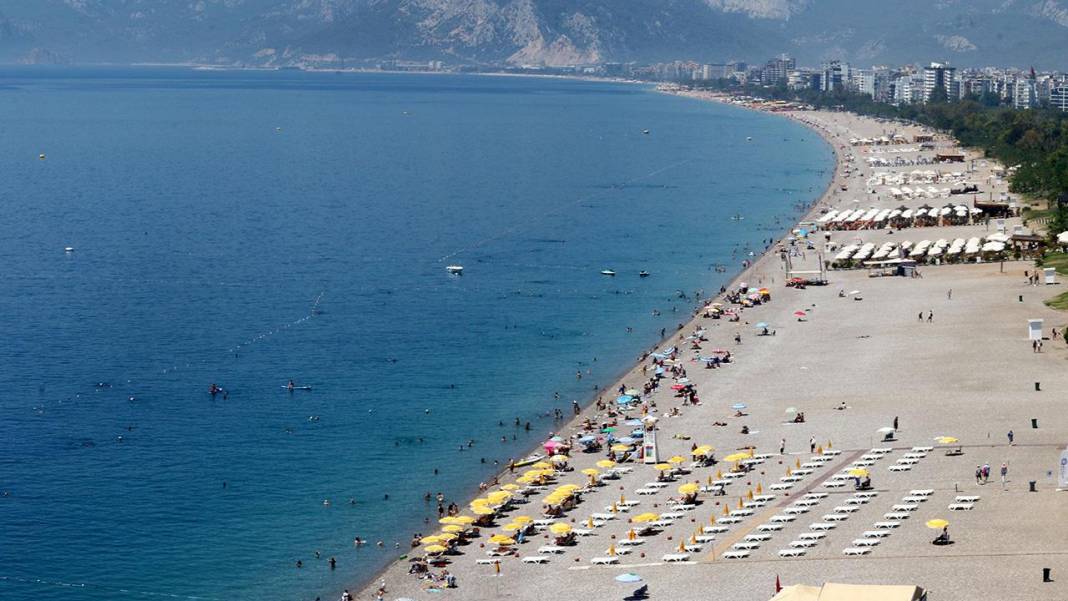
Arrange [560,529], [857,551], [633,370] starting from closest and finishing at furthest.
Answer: [857,551] → [560,529] → [633,370]

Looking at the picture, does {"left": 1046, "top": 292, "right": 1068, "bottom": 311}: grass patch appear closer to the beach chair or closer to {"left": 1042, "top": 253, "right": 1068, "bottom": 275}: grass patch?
{"left": 1042, "top": 253, "right": 1068, "bottom": 275}: grass patch

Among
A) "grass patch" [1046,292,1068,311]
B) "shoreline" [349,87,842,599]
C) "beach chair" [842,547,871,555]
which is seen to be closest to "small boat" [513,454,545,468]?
"shoreline" [349,87,842,599]

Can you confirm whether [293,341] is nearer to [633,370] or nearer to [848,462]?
[633,370]

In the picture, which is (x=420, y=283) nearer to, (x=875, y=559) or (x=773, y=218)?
(x=773, y=218)

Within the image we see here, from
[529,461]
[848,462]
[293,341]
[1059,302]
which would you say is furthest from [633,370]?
[1059,302]

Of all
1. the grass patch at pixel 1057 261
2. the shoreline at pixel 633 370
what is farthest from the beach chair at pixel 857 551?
the grass patch at pixel 1057 261

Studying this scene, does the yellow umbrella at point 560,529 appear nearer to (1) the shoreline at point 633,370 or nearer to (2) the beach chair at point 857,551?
(1) the shoreline at point 633,370

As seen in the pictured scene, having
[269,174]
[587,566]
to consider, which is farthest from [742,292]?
[269,174]
